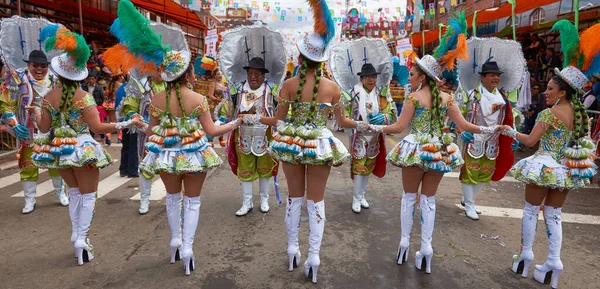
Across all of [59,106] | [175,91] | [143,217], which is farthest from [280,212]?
[59,106]

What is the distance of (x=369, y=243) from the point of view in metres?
4.06

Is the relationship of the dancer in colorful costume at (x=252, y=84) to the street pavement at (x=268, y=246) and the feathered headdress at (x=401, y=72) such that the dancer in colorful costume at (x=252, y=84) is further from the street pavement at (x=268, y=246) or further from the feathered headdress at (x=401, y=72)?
the feathered headdress at (x=401, y=72)

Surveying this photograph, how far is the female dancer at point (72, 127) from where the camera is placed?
127 inches

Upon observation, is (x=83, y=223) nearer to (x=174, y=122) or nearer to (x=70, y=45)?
(x=174, y=122)

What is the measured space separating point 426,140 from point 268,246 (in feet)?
6.32

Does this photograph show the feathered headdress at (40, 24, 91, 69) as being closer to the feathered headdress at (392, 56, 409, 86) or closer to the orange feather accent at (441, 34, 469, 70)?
the orange feather accent at (441, 34, 469, 70)

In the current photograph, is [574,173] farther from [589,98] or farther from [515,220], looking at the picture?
[589,98]

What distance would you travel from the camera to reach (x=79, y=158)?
3.26 meters

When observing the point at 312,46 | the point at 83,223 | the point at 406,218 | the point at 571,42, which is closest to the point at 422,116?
the point at 406,218

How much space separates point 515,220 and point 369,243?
2.27 m

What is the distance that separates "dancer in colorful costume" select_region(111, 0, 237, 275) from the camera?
117 inches

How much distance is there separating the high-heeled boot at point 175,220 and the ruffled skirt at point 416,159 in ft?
6.41

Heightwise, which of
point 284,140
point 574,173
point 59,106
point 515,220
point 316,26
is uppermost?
point 316,26

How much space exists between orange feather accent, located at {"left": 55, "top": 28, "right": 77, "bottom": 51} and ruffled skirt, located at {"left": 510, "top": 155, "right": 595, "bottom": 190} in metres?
4.01
